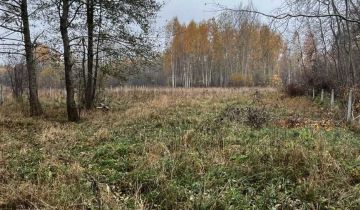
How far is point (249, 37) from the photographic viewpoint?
2002 inches

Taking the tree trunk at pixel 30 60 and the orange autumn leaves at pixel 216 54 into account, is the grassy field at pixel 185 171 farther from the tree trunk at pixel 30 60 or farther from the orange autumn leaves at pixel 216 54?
the orange autumn leaves at pixel 216 54

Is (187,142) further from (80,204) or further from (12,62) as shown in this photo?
(12,62)

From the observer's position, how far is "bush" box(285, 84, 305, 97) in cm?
2273

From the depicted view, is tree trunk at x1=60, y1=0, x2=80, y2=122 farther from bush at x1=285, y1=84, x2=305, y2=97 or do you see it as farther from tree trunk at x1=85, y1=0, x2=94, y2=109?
bush at x1=285, y1=84, x2=305, y2=97

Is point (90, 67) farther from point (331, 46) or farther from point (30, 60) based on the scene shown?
point (331, 46)

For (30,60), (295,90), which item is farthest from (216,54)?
(30,60)

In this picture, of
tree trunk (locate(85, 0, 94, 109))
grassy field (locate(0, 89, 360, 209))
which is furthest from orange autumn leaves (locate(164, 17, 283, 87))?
grassy field (locate(0, 89, 360, 209))

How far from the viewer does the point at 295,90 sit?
22.7 meters

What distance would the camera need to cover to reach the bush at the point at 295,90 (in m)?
22.7

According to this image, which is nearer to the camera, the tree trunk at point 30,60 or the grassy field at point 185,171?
the grassy field at point 185,171

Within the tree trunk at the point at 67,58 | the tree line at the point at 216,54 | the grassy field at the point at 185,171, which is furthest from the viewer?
the tree line at the point at 216,54

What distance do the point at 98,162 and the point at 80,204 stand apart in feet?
6.98

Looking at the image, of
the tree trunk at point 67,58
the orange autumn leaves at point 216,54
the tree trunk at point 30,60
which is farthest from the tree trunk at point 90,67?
the orange autumn leaves at point 216,54

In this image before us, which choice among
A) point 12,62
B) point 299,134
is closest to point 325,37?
point 299,134
